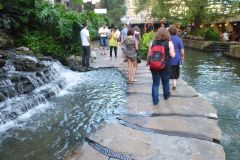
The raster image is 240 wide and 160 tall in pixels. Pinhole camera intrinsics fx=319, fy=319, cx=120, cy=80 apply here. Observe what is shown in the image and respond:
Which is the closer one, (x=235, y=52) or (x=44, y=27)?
(x=44, y=27)

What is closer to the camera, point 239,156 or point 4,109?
point 239,156

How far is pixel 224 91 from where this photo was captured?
439 inches

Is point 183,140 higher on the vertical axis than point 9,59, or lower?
lower

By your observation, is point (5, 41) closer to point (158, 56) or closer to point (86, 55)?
point (86, 55)

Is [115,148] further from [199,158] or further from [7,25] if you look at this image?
[7,25]

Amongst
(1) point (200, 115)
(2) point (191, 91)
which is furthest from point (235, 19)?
(1) point (200, 115)

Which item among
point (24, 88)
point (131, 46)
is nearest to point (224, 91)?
point (131, 46)

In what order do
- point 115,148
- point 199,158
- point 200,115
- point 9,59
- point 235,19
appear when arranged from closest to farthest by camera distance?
point 199,158 → point 115,148 → point 200,115 → point 9,59 → point 235,19

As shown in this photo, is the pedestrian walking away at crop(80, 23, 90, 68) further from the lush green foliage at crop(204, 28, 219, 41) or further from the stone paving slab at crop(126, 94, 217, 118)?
the lush green foliage at crop(204, 28, 219, 41)

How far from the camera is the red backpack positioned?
6.73 meters

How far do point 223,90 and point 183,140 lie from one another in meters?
6.70

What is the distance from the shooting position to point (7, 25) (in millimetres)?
14961

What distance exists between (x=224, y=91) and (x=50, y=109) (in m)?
6.28

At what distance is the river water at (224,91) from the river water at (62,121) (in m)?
2.48
